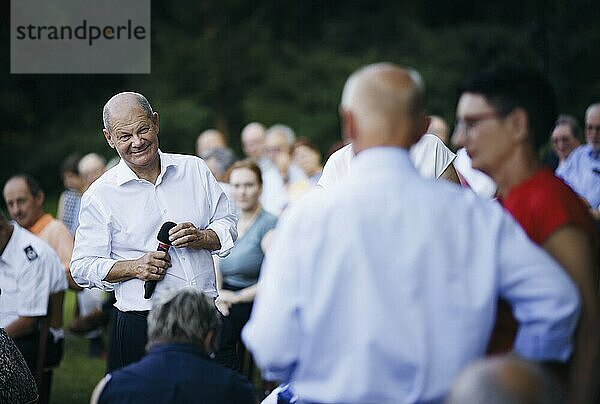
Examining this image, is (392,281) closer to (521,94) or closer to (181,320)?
(521,94)

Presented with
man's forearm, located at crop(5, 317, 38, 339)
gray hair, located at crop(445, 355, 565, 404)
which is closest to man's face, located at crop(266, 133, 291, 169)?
man's forearm, located at crop(5, 317, 38, 339)

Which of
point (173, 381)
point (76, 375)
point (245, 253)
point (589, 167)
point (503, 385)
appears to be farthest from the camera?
point (76, 375)

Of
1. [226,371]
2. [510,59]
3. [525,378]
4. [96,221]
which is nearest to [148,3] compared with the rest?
[96,221]

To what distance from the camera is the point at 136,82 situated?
19.8 meters

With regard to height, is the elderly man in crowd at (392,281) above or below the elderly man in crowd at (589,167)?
below

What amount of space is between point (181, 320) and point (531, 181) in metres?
1.08

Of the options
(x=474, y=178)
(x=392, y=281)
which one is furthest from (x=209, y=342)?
(x=474, y=178)

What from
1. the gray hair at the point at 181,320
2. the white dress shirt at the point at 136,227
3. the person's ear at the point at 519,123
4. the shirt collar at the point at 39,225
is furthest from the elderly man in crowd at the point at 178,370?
the shirt collar at the point at 39,225

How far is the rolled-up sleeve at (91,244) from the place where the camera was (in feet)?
15.4

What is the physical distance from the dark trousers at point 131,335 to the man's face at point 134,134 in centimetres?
61

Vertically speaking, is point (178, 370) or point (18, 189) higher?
point (18, 189)

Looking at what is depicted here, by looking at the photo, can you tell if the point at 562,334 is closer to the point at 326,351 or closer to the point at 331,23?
the point at 326,351

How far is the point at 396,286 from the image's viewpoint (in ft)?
9.04

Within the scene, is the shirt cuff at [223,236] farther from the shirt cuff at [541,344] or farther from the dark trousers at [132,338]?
the shirt cuff at [541,344]
